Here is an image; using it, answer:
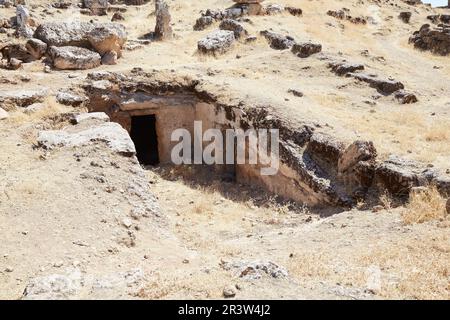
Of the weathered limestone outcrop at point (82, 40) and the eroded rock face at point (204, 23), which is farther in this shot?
the eroded rock face at point (204, 23)

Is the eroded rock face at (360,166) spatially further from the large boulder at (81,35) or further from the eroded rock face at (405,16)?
the eroded rock face at (405,16)

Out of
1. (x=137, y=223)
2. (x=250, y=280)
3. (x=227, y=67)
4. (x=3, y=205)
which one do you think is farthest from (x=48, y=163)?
(x=227, y=67)

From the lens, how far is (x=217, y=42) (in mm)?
16125

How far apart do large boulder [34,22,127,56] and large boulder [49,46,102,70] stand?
595 millimetres

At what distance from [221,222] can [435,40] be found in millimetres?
16227

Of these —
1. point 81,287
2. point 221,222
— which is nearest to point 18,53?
point 221,222

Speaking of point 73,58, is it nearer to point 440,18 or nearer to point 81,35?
point 81,35

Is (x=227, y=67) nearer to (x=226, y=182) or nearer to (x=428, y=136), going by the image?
(x=226, y=182)

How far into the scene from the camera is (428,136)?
945 centimetres

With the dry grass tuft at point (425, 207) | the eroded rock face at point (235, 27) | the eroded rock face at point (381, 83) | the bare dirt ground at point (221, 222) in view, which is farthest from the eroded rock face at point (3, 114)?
the eroded rock face at point (235, 27)

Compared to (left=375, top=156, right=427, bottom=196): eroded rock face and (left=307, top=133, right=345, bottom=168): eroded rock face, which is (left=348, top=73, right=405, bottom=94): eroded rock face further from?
(left=375, top=156, right=427, bottom=196): eroded rock face

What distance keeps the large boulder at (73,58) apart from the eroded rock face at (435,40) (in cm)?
1445

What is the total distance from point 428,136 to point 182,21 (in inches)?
549

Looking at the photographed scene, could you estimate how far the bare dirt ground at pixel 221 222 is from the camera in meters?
4.91
